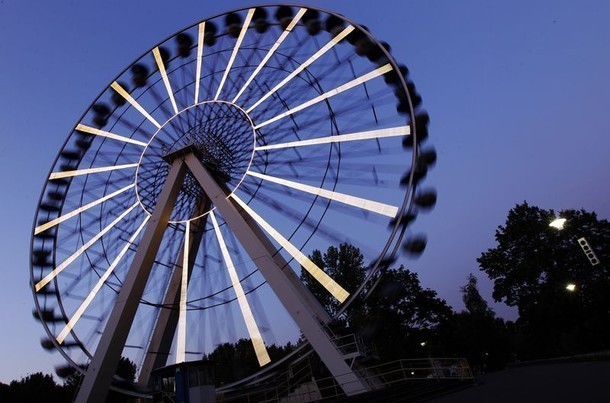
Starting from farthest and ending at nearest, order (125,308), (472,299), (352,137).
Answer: (472,299) < (352,137) < (125,308)

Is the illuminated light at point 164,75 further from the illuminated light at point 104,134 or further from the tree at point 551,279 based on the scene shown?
the tree at point 551,279

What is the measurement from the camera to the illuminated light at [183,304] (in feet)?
45.8

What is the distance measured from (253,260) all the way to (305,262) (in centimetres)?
154

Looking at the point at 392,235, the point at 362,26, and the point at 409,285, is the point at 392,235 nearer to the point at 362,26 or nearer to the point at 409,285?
the point at 362,26

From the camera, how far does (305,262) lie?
12.8 metres

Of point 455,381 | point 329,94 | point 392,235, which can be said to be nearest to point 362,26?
point 329,94

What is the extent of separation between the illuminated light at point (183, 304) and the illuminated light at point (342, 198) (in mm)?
3808

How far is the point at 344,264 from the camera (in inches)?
1518

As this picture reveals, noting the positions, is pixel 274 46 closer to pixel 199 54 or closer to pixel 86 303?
pixel 199 54

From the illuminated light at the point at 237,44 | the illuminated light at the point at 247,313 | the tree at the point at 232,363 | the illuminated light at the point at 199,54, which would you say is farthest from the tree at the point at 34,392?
the illuminated light at the point at 237,44

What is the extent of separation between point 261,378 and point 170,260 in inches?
240

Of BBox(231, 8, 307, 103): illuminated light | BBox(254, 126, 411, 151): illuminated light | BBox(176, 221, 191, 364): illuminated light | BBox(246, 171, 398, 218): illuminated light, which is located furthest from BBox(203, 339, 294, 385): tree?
BBox(231, 8, 307, 103): illuminated light

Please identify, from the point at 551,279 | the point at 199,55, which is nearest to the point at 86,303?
the point at 199,55

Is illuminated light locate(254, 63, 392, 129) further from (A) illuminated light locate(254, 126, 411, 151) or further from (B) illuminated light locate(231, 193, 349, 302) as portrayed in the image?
(B) illuminated light locate(231, 193, 349, 302)
